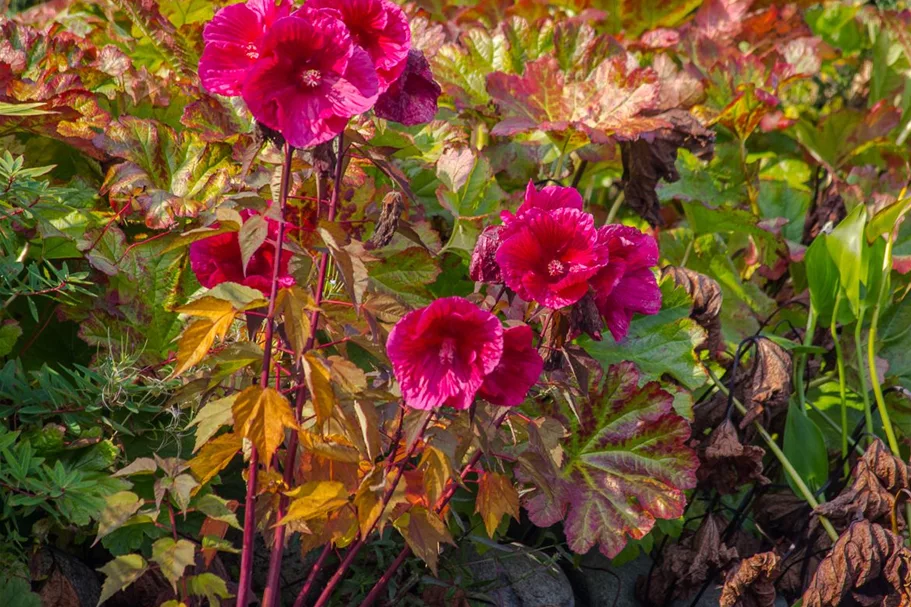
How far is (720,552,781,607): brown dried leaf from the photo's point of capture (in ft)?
5.58

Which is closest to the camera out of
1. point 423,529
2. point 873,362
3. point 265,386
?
point 265,386

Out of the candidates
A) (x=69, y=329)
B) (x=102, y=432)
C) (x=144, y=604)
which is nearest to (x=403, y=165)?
(x=69, y=329)

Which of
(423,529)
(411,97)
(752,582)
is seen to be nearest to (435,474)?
(423,529)

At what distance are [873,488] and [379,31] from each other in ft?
3.96

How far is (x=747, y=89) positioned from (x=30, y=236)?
174 centimetres

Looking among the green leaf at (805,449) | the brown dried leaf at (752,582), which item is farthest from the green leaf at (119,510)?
the green leaf at (805,449)

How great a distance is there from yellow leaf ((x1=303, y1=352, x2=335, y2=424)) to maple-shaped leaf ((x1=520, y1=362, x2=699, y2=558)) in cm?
57

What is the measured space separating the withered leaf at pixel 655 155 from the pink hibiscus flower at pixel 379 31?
1.04 meters

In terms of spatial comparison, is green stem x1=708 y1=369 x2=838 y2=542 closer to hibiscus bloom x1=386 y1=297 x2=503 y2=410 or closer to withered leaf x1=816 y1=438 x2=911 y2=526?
withered leaf x1=816 y1=438 x2=911 y2=526

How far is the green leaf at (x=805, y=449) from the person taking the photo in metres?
1.96

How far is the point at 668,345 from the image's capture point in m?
2.01

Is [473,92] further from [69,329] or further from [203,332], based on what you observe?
[203,332]

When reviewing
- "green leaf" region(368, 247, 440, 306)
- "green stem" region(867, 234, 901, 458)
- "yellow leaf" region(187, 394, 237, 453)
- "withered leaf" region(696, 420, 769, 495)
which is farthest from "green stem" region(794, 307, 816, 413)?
"yellow leaf" region(187, 394, 237, 453)

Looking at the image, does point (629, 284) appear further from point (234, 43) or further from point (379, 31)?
point (234, 43)
